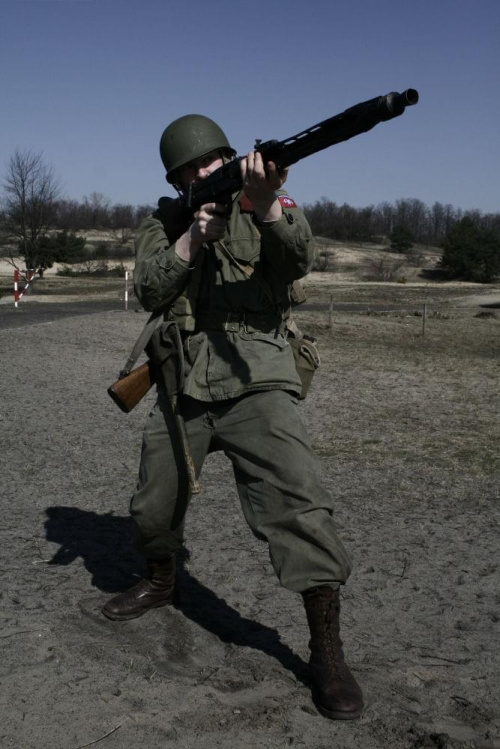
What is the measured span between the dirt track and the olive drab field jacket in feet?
3.78

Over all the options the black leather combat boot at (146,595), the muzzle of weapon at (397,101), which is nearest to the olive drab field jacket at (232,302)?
the muzzle of weapon at (397,101)

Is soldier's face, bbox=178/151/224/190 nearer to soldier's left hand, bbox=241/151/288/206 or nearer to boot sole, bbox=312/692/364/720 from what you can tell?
soldier's left hand, bbox=241/151/288/206

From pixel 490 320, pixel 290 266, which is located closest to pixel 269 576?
pixel 290 266

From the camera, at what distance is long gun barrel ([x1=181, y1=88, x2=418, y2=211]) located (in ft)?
9.18

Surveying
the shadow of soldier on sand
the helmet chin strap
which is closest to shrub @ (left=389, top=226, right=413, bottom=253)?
the shadow of soldier on sand

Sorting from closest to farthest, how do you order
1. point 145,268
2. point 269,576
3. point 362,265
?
point 145,268 → point 269,576 → point 362,265

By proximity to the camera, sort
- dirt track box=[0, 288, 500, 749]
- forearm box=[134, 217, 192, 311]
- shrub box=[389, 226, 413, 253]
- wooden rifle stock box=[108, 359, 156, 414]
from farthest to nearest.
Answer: shrub box=[389, 226, 413, 253], wooden rifle stock box=[108, 359, 156, 414], forearm box=[134, 217, 192, 311], dirt track box=[0, 288, 500, 749]

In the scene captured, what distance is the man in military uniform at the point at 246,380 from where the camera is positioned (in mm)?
3254

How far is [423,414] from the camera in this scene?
9.56 meters

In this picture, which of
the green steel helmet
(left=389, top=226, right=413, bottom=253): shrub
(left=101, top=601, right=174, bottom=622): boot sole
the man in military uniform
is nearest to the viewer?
the man in military uniform

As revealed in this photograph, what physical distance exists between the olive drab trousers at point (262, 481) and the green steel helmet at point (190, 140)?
103 centimetres

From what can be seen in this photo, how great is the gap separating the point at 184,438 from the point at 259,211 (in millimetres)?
981

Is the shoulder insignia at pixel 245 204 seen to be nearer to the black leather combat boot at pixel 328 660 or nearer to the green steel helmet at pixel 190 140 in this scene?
the green steel helmet at pixel 190 140

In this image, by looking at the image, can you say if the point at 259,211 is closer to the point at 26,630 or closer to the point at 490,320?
the point at 26,630
